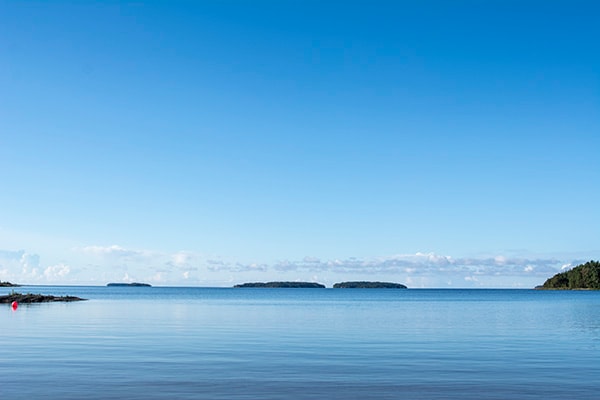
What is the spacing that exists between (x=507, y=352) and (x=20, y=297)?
113 m

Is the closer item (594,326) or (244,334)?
(244,334)

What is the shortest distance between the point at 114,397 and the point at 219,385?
5380 mm

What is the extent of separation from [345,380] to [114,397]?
38.2 feet

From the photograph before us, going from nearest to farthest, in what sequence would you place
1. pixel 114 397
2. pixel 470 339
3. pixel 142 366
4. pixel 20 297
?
pixel 114 397, pixel 142 366, pixel 470 339, pixel 20 297

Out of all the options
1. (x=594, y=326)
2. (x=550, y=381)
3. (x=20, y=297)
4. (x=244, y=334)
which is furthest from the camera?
(x=20, y=297)

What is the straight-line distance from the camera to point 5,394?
92.1 ft

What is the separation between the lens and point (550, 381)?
33094 mm

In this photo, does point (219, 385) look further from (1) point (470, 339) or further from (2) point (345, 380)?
(1) point (470, 339)

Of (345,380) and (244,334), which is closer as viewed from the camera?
(345,380)

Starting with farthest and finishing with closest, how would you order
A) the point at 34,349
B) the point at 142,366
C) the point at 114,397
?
the point at 34,349, the point at 142,366, the point at 114,397

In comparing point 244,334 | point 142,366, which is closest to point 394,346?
point 244,334

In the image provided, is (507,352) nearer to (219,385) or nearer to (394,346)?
(394,346)

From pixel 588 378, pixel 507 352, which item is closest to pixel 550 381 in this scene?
pixel 588 378

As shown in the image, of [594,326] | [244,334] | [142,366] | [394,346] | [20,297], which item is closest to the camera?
[142,366]
